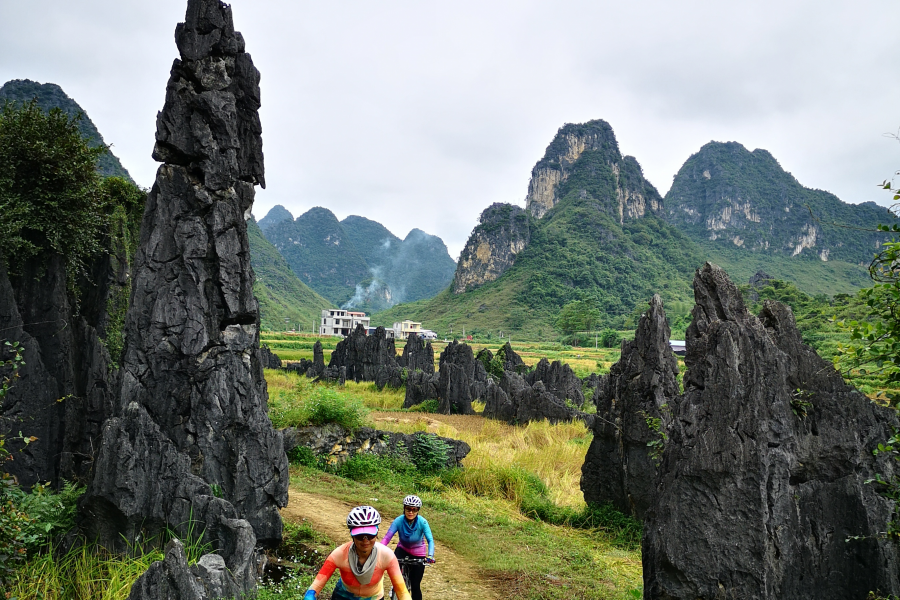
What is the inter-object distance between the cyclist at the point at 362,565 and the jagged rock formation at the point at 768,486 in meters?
2.11

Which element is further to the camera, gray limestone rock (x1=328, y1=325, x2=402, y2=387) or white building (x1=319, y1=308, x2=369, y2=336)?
white building (x1=319, y1=308, x2=369, y2=336)

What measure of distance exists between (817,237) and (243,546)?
166 meters

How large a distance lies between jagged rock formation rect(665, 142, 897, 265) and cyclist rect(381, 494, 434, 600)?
144m

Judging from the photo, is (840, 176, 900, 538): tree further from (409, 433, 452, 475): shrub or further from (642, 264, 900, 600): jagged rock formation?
(409, 433, 452, 475): shrub

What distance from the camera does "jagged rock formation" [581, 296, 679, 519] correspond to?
27.1 ft

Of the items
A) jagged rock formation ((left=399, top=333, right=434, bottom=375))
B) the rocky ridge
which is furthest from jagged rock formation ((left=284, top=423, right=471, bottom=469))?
jagged rock formation ((left=399, top=333, right=434, bottom=375))

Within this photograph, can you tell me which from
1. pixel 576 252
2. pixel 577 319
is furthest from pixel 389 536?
pixel 576 252

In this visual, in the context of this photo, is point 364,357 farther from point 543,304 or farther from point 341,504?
point 543,304

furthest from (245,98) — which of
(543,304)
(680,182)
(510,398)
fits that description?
(680,182)

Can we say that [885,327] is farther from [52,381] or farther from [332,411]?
[332,411]

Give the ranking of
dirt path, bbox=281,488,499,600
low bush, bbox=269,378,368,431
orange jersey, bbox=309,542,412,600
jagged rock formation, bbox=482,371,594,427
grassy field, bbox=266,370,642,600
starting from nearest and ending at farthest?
orange jersey, bbox=309,542,412,600, dirt path, bbox=281,488,499,600, grassy field, bbox=266,370,642,600, low bush, bbox=269,378,368,431, jagged rock formation, bbox=482,371,594,427

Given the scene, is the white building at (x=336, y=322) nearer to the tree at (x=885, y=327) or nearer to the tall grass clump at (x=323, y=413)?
the tall grass clump at (x=323, y=413)

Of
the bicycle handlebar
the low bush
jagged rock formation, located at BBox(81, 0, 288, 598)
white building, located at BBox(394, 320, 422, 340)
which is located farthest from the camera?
white building, located at BBox(394, 320, 422, 340)

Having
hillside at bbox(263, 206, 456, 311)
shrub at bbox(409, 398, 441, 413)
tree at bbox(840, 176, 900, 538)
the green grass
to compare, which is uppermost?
hillside at bbox(263, 206, 456, 311)
